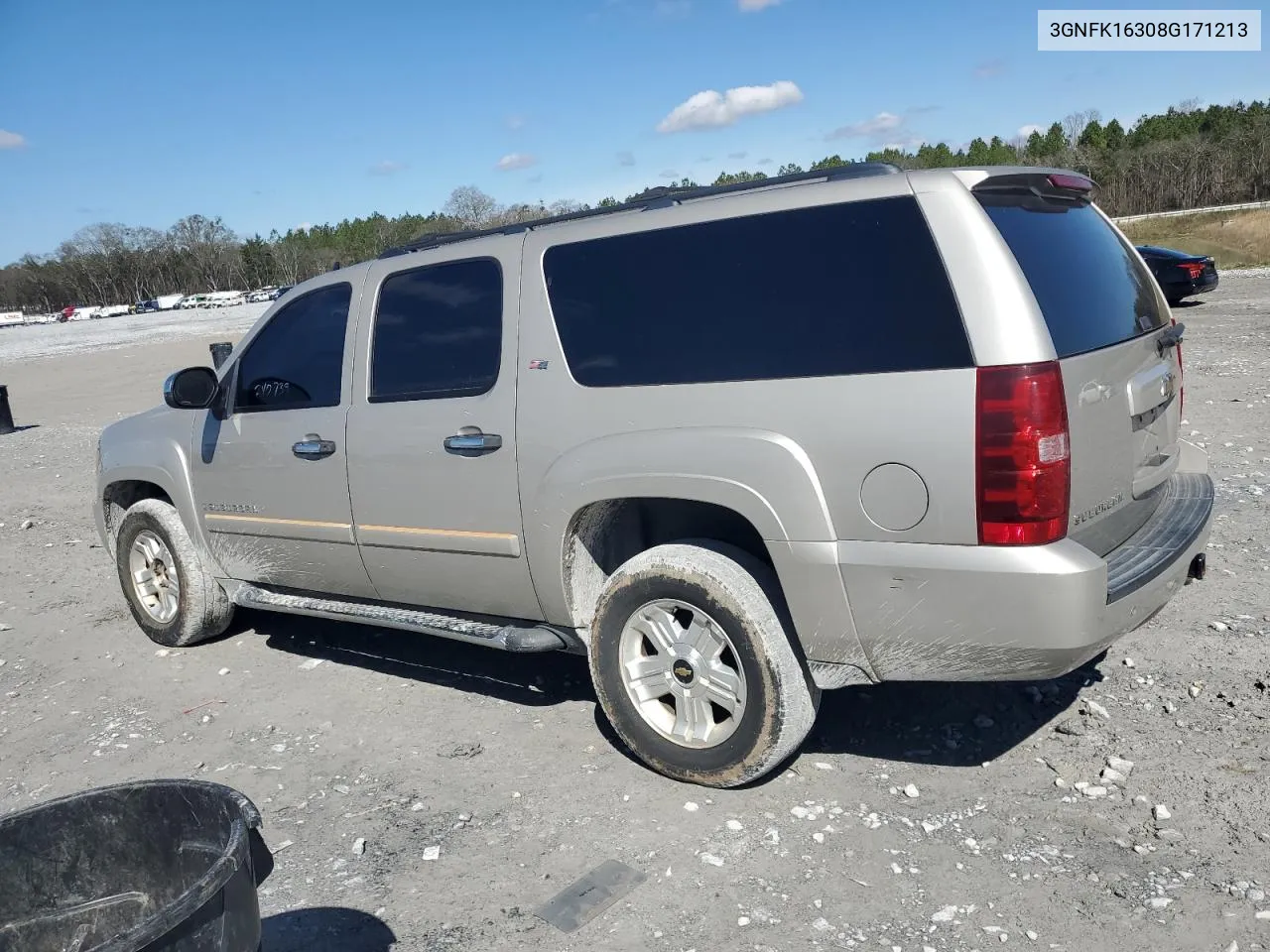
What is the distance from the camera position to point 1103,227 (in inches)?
164

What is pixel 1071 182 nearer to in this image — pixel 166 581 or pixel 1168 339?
pixel 1168 339

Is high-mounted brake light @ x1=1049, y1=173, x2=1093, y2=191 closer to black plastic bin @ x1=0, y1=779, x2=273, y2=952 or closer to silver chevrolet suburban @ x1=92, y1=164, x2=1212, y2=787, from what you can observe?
silver chevrolet suburban @ x1=92, y1=164, x2=1212, y2=787

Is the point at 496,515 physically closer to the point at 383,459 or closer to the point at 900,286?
the point at 383,459

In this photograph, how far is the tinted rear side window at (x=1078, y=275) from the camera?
3383 millimetres

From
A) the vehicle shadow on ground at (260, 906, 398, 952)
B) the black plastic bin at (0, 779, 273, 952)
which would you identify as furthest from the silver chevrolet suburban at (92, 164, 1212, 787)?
the black plastic bin at (0, 779, 273, 952)

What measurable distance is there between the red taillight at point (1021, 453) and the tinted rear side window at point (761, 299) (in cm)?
16

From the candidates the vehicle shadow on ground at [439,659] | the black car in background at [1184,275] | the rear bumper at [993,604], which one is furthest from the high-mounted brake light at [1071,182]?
the black car in background at [1184,275]

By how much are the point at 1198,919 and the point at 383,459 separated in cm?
344

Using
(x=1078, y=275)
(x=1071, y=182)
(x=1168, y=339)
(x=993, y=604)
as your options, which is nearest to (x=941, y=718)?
(x=993, y=604)

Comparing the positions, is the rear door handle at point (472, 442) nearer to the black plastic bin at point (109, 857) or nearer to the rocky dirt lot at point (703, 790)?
the rocky dirt lot at point (703, 790)

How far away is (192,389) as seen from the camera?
5.36 m

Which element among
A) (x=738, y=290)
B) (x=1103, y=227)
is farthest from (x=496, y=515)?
(x=1103, y=227)

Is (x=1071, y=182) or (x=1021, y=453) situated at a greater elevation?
(x=1071, y=182)

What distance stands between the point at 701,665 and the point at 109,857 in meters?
2.02
